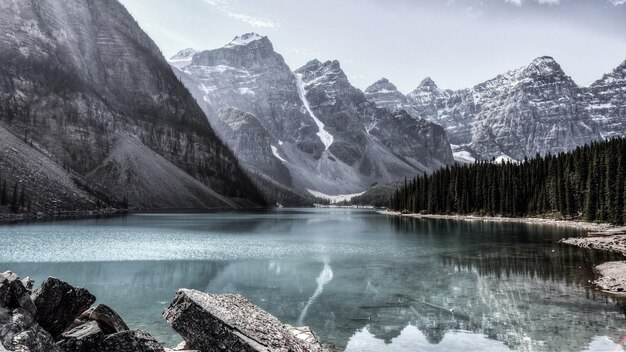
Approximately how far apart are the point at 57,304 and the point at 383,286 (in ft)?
77.7

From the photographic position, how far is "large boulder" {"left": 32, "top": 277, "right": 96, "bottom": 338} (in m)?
11.1

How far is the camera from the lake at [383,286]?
19547mm

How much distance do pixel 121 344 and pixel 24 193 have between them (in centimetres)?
15037

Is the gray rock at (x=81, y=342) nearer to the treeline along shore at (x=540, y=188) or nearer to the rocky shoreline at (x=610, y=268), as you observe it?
the rocky shoreline at (x=610, y=268)

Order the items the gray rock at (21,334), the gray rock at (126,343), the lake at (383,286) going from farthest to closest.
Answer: the lake at (383,286)
the gray rock at (126,343)
the gray rock at (21,334)

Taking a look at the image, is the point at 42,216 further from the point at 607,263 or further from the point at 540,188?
the point at 540,188

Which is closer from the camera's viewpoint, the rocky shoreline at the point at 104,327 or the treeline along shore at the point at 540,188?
the rocky shoreline at the point at 104,327

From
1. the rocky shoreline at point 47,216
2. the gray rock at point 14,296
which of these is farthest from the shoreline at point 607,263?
the rocky shoreline at point 47,216

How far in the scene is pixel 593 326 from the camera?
20.2 m

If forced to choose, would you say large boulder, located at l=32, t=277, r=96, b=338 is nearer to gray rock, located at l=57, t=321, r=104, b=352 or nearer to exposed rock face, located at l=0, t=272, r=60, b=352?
exposed rock face, located at l=0, t=272, r=60, b=352

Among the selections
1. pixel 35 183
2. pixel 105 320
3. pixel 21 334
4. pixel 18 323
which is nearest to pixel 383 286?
pixel 105 320

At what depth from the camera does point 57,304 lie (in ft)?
37.3

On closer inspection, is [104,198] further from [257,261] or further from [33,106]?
[257,261]

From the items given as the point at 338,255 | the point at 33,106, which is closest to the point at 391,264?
the point at 338,255
